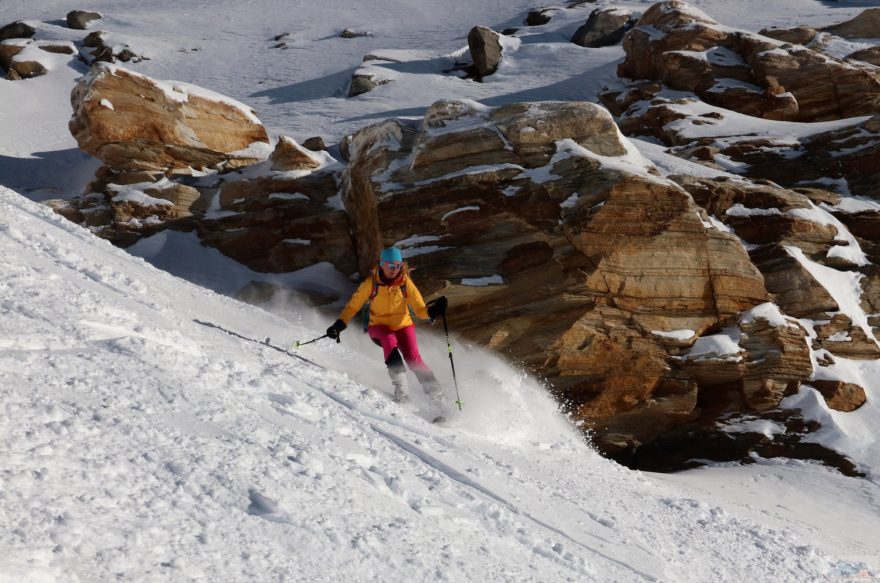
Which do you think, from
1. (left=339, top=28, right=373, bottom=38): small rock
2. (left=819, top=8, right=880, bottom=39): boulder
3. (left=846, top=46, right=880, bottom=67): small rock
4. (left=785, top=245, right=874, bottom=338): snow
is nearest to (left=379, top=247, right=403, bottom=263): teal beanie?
(left=785, top=245, right=874, bottom=338): snow

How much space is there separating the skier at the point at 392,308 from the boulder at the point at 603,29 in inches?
1472

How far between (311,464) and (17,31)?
166 ft

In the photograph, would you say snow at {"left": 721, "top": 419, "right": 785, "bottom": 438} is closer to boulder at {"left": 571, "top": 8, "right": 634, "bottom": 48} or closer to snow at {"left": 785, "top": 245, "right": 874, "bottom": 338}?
snow at {"left": 785, "top": 245, "right": 874, "bottom": 338}

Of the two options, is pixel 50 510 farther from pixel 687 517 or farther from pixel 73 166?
pixel 73 166

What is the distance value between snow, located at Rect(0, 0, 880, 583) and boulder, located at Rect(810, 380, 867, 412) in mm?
197

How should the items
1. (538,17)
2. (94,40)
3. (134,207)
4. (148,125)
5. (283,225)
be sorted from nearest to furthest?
(283,225) → (134,207) → (148,125) → (94,40) → (538,17)

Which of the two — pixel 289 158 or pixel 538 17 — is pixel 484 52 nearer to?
pixel 538 17

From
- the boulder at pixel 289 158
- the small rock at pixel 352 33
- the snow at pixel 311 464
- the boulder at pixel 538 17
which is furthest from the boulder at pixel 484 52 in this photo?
the snow at pixel 311 464

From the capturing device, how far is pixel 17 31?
45.1 meters

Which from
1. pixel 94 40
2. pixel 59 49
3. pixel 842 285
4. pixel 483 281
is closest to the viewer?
pixel 483 281

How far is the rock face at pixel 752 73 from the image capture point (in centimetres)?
2416

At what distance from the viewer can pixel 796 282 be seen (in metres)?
13.7

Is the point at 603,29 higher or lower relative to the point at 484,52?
higher

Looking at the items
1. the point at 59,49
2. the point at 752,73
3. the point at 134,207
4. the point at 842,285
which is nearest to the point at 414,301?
the point at 842,285
